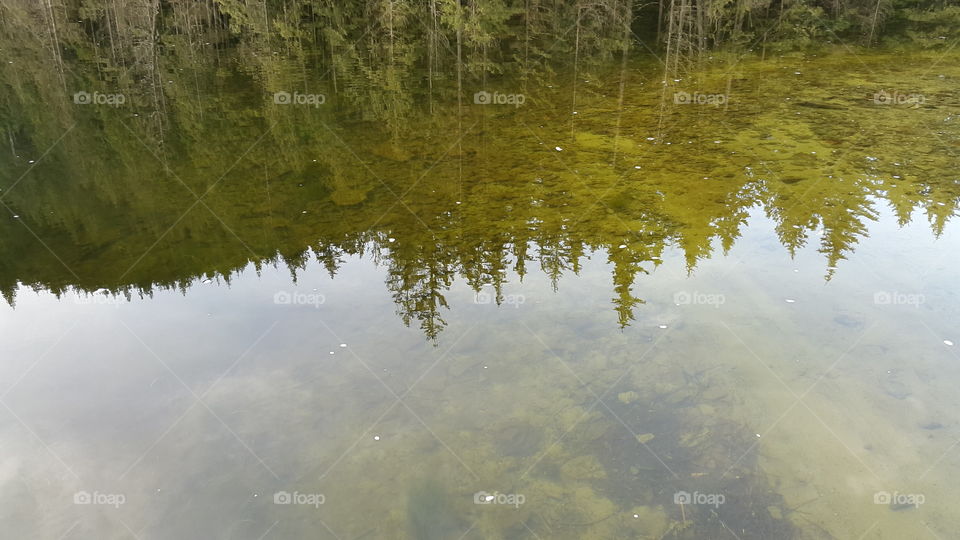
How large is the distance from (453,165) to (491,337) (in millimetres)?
5039

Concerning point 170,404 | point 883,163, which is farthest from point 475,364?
point 883,163

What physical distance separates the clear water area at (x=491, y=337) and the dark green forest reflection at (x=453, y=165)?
0.08 metres

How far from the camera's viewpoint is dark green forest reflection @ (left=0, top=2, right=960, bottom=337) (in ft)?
27.5

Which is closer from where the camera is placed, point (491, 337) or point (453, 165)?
point (491, 337)

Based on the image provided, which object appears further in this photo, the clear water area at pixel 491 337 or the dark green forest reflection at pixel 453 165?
the dark green forest reflection at pixel 453 165

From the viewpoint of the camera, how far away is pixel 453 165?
1103cm

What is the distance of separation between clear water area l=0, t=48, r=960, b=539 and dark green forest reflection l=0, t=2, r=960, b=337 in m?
0.08

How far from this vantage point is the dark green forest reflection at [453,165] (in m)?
8.38

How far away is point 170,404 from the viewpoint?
19.3 ft

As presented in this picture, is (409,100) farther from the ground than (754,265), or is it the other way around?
(409,100)

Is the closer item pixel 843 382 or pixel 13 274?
pixel 843 382

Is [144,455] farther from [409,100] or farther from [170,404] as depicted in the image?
[409,100]

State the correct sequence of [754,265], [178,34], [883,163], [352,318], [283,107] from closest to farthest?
[352,318], [754,265], [883,163], [283,107], [178,34]

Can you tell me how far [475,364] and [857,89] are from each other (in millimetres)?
13744
